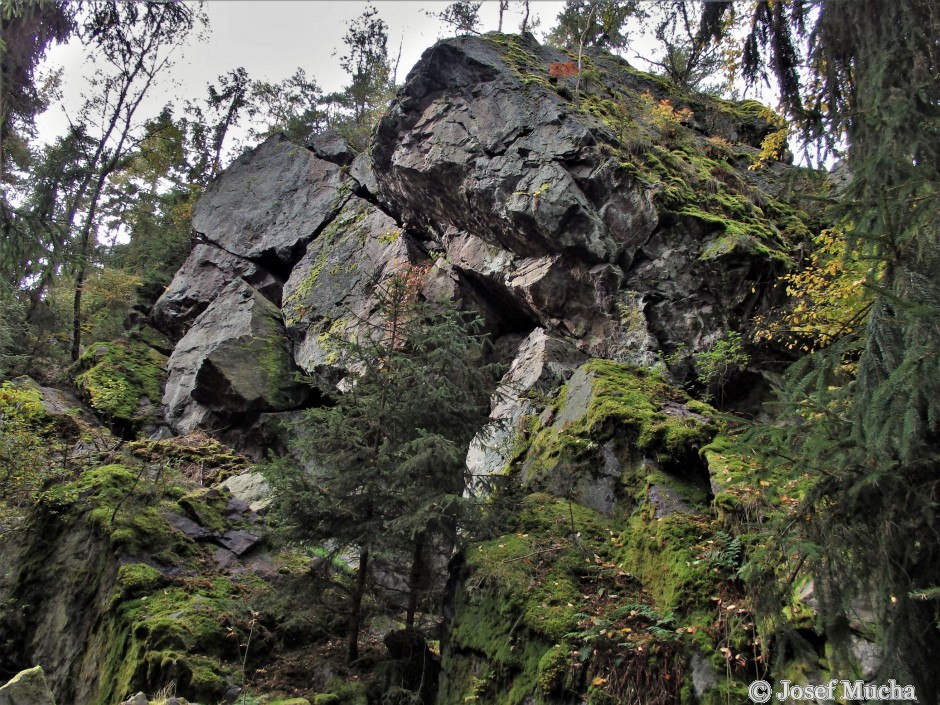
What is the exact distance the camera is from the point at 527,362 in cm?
1211

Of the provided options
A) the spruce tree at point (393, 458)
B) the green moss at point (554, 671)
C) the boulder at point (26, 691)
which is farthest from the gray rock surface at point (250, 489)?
the green moss at point (554, 671)

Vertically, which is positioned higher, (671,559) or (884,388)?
(884,388)

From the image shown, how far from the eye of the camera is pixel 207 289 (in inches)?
746

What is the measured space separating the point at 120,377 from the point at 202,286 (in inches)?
166

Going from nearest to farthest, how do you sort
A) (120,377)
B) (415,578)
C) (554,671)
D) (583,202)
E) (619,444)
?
(554,671) → (415,578) → (619,444) → (583,202) → (120,377)

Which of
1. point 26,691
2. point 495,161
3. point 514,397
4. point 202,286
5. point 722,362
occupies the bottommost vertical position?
point 26,691

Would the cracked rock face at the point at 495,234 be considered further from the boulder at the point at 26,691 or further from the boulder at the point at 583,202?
the boulder at the point at 26,691

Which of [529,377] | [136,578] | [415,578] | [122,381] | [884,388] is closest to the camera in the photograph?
[884,388]

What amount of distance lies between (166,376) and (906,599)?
18.7 m

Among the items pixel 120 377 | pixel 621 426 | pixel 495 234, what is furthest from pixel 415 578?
pixel 120 377

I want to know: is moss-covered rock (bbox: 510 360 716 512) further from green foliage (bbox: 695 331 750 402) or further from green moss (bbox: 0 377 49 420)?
green moss (bbox: 0 377 49 420)

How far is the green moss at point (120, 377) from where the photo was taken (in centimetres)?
1527

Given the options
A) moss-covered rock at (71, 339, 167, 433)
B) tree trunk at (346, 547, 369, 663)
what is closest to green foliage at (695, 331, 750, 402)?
tree trunk at (346, 547, 369, 663)

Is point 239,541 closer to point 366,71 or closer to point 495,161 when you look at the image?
point 495,161
